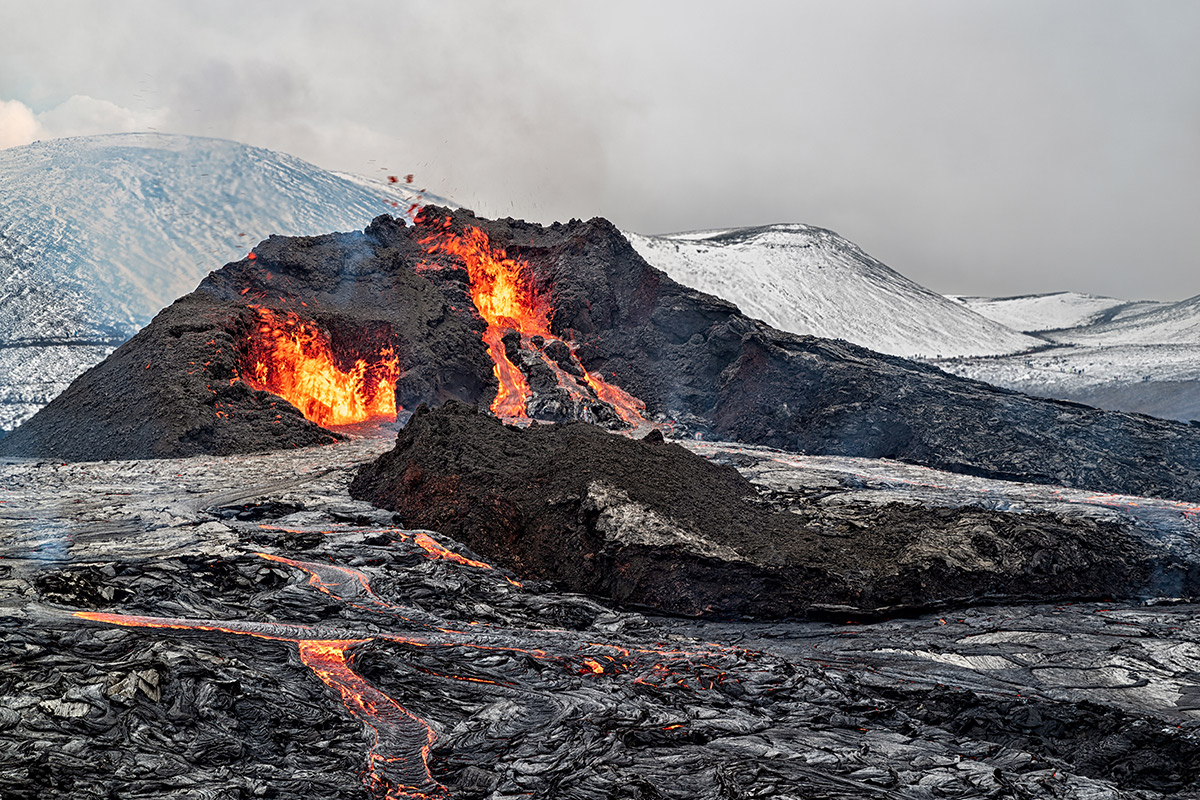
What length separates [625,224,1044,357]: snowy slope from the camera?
6862 cm

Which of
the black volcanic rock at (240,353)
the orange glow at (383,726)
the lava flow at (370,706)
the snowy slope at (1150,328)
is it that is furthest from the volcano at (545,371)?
the snowy slope at (1150,328)

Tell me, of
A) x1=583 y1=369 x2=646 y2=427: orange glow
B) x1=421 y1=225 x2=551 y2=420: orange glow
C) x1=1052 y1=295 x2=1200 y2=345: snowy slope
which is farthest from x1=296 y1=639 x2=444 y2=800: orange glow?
x1=1052 y1=295 x2=1200 y2=345: snowy slope

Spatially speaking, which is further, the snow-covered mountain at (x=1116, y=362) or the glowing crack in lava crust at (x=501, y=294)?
the snow-covered mountain at (x=1116, y=362)

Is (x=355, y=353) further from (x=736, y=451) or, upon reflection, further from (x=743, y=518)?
(x=743, y=518)

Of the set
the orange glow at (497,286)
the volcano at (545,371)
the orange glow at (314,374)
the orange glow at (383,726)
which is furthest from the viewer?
the orange glow at (497,286)

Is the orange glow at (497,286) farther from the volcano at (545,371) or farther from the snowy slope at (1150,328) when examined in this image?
the snowy slope at (1150,328)

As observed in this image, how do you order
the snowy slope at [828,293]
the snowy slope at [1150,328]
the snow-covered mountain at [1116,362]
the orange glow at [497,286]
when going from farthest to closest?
1. the snowy slope at [828,293]
2. the snowy slope at [1150,328]
3. the snow-covered mountain at [1116,362]
4. the orange glow at [497,286]

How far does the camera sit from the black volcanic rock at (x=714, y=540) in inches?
372

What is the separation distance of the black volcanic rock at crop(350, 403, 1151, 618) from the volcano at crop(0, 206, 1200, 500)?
35.9 feet

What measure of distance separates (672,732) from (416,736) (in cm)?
196

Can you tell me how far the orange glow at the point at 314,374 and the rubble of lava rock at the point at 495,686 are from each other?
15.5 meters

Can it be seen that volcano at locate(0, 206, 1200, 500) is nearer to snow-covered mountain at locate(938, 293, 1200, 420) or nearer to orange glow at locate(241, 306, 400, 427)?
orange glow at locate(241, 306, 400, 427)

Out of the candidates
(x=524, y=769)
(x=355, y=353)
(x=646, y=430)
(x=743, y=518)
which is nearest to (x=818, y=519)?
(x=743, y=518)

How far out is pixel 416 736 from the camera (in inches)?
212
